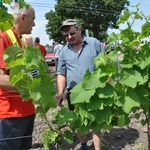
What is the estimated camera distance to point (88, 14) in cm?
5106

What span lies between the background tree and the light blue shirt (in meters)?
46.8

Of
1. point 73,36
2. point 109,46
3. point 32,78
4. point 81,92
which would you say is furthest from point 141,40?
point 73,36

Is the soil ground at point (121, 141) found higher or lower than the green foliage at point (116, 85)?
lower

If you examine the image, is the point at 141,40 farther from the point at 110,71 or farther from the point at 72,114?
the point at 72,114

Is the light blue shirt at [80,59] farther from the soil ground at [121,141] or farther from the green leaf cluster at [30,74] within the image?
the green leaf cluster at [30,74]

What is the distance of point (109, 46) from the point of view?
7.09 ft

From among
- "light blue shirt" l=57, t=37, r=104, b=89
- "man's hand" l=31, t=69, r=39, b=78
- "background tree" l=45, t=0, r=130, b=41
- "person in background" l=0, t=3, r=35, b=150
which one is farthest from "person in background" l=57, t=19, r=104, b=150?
"background tree" l=45, t=0, r=130, b=41

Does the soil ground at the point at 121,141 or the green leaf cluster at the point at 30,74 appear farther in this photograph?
the soil ground at the point at 121,141

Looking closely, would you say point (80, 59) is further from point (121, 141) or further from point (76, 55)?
point (121, 141)

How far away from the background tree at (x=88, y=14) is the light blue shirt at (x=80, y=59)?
46.8 meters

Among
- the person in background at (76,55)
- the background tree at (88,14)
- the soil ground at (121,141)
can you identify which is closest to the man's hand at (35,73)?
the person in background at (76,55)

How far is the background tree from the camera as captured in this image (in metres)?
51.1

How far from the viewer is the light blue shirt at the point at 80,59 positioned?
11.3 ft

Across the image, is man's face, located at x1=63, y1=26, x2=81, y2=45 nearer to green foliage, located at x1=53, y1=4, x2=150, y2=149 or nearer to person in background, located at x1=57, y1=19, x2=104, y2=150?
person in background, located at x1=57, y1=19, x2=104, y2=150
